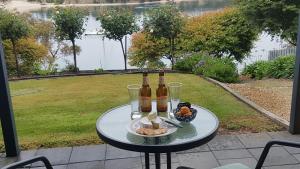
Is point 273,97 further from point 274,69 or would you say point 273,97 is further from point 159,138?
point 159,138

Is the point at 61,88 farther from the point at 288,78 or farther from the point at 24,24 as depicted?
the point at 288,78

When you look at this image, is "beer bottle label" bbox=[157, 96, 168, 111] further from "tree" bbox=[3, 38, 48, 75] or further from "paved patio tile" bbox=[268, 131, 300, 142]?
"tree" bbox=[3, 38, 48, 75]

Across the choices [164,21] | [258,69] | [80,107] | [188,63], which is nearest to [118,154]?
[80,107]

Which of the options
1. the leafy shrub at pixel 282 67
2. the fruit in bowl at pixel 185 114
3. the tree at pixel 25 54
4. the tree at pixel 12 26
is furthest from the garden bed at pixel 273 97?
the tree at pixel 25 54

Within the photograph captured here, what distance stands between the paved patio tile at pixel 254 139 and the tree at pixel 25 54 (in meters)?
7.36

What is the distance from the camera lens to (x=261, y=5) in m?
8.48

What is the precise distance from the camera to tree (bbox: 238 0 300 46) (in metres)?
8.18

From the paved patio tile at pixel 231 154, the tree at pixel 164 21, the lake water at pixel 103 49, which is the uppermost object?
the tree at pixel 164 21

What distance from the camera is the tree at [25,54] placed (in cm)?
896

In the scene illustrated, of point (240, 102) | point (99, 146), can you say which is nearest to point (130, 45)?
point (240, 102)

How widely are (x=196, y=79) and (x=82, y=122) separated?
125 inches

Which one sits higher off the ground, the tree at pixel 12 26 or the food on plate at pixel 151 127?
the tree at pixel 12 26

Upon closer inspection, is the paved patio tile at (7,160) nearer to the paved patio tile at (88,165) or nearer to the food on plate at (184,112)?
the paved patio tile at (88,165)

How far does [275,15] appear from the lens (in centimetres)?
854
